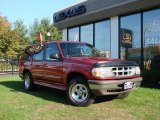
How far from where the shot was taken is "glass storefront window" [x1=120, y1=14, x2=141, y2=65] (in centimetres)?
1436

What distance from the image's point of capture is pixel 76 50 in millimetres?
9172

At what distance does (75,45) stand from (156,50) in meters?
5.33

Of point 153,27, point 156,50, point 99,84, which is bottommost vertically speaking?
point 99,84

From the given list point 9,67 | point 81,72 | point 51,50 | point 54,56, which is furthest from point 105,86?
point 9,67

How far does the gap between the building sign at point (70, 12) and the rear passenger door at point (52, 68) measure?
744 cm

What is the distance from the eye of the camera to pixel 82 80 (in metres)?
7.96

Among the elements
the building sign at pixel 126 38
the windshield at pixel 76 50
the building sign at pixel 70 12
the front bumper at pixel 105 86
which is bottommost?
the front bumper at pixel 105 86

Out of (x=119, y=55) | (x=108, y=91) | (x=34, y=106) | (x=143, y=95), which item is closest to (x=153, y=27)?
(x=119, y=55)

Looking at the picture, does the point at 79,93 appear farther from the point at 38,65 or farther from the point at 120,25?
the point at 120,25

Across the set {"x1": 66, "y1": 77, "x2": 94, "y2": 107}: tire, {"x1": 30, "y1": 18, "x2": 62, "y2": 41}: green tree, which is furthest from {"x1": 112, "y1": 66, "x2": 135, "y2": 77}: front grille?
{"x1": 30, "y1": 18, "x2": 62, "y2": 41}: green tree

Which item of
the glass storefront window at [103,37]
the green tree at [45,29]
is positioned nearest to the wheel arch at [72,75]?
the glass storefront window at [103,37]

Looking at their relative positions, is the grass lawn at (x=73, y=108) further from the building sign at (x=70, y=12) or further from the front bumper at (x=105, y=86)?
the building sign at (x=70, y=12)

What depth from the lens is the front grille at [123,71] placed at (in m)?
7.77

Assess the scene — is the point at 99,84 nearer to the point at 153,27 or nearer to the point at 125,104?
the point at 125,104
